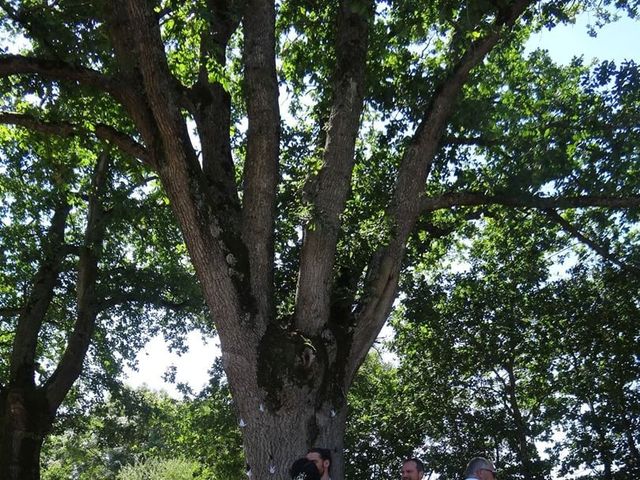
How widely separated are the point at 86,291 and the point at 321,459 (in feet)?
24.8

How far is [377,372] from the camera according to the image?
16453 mm

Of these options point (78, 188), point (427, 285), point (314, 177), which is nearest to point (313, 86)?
point (314, 177)

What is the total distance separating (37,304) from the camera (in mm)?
12086

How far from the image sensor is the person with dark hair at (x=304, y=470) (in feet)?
16.9

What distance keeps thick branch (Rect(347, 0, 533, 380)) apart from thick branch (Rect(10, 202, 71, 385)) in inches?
279

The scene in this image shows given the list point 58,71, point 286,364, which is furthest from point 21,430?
point 286,364

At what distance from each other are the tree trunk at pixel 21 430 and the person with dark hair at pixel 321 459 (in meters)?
6.94

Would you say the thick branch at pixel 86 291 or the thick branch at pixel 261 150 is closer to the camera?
the thick branch at pixel 261 150

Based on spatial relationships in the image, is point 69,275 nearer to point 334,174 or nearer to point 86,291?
point 86,291

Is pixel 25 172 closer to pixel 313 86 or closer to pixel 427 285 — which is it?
pixel 313 86

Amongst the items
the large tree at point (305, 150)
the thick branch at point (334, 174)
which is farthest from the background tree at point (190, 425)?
the thick branch at point (334, 174)

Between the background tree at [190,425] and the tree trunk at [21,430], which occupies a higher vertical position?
the background tree at [190,425]

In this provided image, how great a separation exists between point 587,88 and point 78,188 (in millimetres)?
9629

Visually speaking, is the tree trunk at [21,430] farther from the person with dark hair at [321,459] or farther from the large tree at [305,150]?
the person with dark hair at [321,459]
